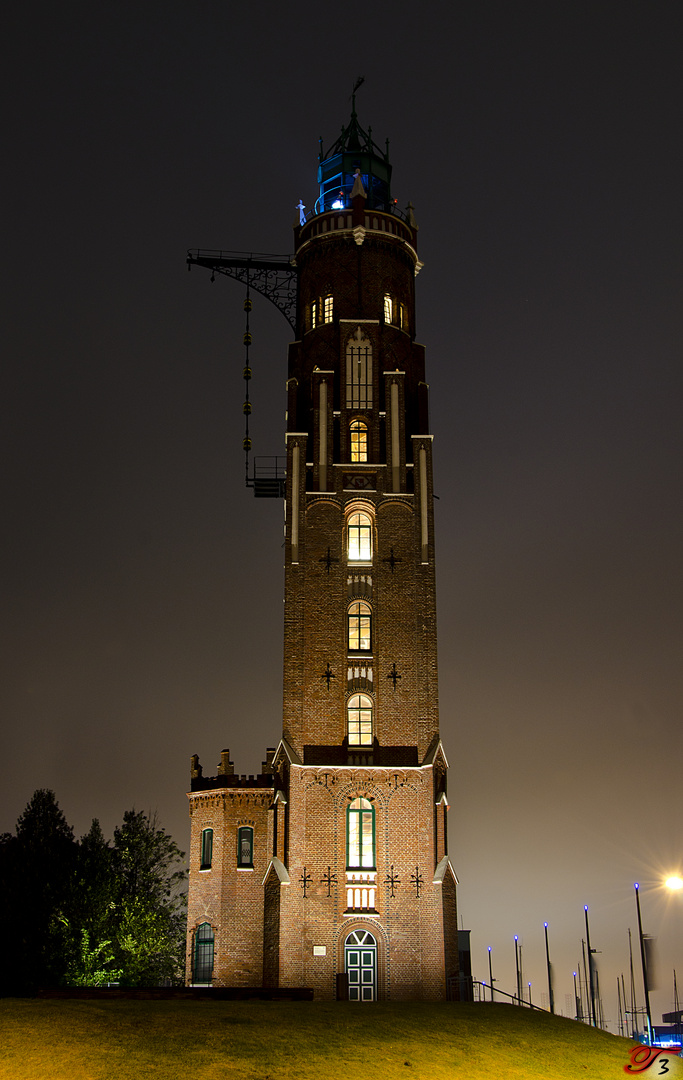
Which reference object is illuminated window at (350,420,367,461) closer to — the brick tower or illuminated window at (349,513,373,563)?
the brick tower

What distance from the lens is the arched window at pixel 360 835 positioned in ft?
169

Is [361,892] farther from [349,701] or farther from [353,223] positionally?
[353,223]

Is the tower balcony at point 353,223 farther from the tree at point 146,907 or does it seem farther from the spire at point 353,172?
the tree at point 146,907

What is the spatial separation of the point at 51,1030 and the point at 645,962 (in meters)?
22.4

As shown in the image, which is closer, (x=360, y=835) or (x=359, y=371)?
(x=360, y=835)

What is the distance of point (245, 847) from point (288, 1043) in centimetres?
2520

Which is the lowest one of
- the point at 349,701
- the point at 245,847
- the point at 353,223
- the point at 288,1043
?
the point at 288,1043

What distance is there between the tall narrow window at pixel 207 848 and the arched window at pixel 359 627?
39.5ft

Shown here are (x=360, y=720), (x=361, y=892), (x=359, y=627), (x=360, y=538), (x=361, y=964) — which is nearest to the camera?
(x=361, y=964)

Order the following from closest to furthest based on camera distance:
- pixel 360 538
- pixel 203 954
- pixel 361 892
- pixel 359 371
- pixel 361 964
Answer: pixel 361 964 < pixel 361 892 < pixel 203 954 < pixel 360 538 < pixel 359 371

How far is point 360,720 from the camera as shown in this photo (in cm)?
5384

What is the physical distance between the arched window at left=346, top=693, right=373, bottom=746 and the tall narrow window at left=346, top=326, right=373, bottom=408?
14.9m

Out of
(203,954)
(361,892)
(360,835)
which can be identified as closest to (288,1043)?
(361,892)

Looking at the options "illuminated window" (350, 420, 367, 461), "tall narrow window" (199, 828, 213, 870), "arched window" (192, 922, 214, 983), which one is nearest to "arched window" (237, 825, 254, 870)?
"tall narrow window" (199, 828, 213, 870)
